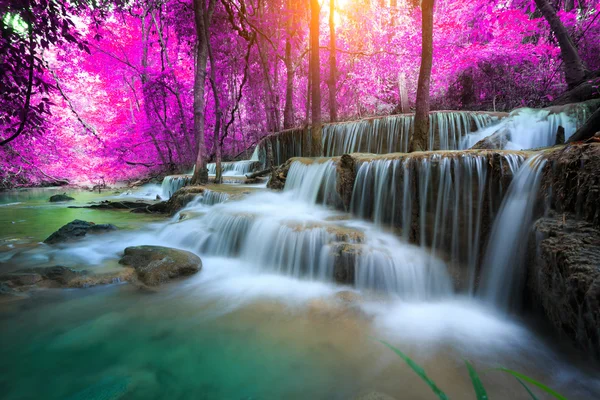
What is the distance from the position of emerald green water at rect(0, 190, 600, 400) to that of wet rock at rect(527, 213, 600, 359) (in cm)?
22

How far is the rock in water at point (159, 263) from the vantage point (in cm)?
372

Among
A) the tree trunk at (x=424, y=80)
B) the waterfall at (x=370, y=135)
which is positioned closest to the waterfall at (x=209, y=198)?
the tree trunk at (x=424, y=80)

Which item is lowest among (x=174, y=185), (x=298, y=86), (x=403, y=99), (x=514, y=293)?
(x=514, y=293)

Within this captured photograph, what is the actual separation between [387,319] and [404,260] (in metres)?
0.99

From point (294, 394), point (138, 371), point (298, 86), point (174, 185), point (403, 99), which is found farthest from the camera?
point (298, 86)

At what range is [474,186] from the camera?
12.6 feet

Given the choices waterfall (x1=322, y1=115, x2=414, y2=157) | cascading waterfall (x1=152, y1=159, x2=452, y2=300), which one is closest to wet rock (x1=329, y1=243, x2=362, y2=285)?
cascading waterfall (x1=152, y1=159, x2=452, y2=300)

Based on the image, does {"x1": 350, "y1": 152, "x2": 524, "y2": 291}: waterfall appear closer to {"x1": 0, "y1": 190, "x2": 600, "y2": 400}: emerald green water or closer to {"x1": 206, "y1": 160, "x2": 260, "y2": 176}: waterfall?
{"x1": 0, "y1": 190, "x2": 600, "y2": 400}: emerald green water

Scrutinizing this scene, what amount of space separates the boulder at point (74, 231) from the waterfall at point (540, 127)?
348 inches

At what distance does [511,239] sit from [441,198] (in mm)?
1028

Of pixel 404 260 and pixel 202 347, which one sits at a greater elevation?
pixel 404 260

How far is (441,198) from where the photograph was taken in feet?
13.4

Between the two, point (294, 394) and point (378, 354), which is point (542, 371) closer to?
point (378, 354)

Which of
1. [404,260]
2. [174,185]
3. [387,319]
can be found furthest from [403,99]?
[387,319]
